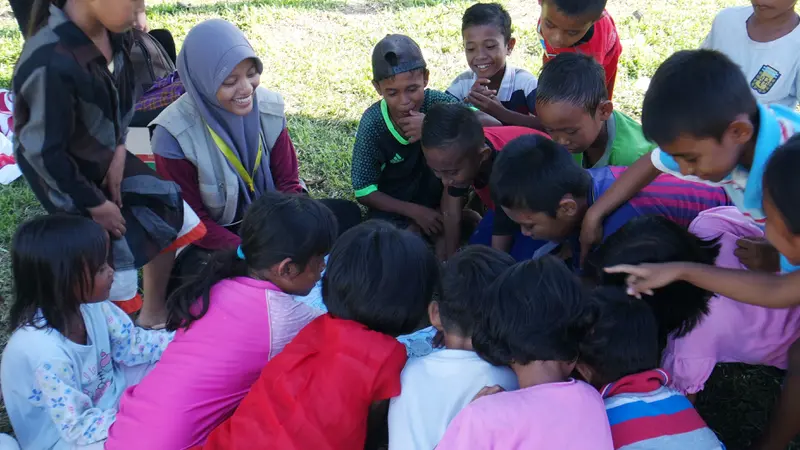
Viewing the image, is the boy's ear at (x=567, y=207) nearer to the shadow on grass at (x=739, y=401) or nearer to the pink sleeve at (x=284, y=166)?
the shadow on grass at (x=739, y=401)

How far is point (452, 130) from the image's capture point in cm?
266

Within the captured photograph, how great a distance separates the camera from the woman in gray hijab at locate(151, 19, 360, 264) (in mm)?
2748

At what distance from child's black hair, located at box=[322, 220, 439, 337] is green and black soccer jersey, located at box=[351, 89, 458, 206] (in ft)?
4.14

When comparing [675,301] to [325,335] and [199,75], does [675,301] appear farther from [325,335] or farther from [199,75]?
[199,75]

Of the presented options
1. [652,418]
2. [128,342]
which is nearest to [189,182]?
[128,342]

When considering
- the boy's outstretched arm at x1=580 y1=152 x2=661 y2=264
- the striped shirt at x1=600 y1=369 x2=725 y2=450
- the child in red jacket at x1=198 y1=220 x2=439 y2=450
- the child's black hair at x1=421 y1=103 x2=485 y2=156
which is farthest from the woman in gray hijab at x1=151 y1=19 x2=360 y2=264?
the striped shirt at x1=600 y1=369 x2=725 y2=450

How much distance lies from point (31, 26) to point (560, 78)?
190 centimetres

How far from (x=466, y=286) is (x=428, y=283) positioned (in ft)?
0.39

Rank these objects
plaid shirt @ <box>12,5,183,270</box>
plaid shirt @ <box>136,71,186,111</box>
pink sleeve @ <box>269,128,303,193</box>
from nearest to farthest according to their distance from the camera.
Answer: plaid shirt @ <box>12,5,183,270</box> → pink sleeve @ <box>269,128,303,193</box> → plaid shirt @ <box>136,71,186,111</box>

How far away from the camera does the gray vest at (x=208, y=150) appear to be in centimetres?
280

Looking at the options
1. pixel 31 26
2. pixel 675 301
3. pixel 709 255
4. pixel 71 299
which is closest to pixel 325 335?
pixel 71 299

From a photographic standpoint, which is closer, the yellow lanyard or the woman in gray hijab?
the woman in gray hijab

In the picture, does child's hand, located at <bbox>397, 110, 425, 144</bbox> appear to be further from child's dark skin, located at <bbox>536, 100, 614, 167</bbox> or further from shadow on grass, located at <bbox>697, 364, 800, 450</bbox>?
shadow on grass, located at <bbox>697, 364, 800, 450</bbox>

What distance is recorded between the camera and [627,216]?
7.55 ft
